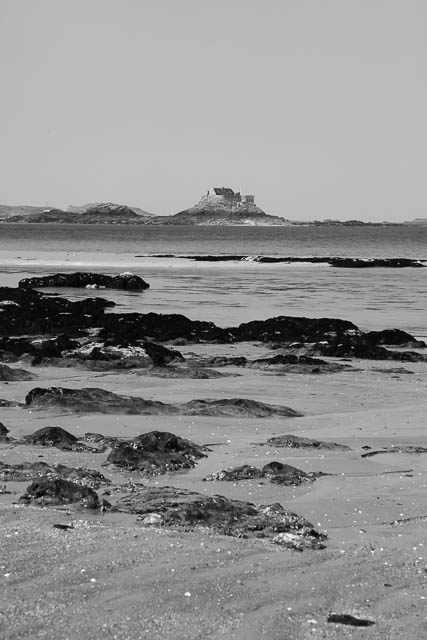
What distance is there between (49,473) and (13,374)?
5269 mm

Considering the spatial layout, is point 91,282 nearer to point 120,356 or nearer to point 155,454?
point 120,356

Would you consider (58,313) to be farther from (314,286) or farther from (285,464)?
(314,286)

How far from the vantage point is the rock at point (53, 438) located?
25.8 ft

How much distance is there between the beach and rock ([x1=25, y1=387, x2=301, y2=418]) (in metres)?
0.14

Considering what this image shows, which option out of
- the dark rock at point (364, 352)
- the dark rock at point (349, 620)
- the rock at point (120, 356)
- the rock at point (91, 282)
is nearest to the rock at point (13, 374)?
the rock at point (120, 356)

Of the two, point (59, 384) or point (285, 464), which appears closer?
point (285, 464)

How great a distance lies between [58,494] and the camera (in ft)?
20.5

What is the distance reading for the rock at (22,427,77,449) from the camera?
786 cm

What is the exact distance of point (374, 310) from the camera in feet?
81.0

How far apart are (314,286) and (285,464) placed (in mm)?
27678

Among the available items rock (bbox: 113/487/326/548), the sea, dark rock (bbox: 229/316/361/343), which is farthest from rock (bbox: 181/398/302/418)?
the sea

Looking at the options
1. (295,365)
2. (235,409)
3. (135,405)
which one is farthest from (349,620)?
(295,365)

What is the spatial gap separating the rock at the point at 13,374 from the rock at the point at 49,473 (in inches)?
189

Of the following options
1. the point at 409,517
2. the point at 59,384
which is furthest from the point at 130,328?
the point at 409,517
